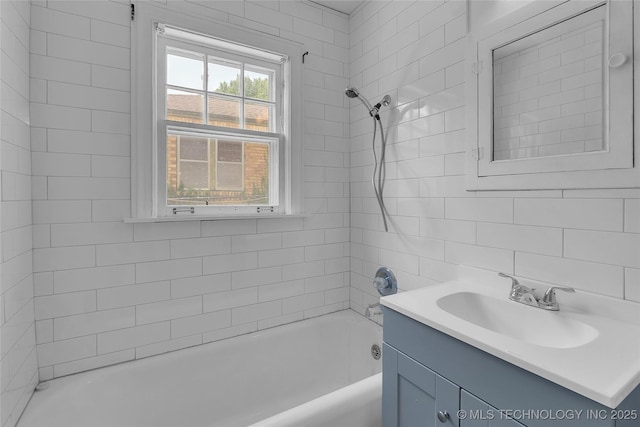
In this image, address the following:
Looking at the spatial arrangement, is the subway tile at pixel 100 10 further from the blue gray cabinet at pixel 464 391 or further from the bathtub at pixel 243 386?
the blue gray cabinet at pixel 464 391

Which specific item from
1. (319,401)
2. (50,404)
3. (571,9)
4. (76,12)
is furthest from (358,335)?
(76,12)

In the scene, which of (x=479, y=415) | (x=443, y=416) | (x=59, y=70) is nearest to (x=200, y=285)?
(x=59, y=70)

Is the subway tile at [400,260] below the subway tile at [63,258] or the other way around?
below

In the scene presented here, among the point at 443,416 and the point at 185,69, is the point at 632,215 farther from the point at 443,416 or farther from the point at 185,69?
the point at 185,69

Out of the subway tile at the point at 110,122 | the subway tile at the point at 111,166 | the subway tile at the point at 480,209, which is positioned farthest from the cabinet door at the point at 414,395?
the subway tile at the point at 110,122

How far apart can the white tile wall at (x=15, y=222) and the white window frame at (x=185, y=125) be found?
414 millimetres

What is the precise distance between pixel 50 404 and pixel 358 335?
163 cm

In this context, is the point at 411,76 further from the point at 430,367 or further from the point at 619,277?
the point at 430,367

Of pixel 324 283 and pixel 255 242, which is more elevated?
pixel 255 242

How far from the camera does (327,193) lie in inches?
89.1

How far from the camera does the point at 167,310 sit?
1.76 metres

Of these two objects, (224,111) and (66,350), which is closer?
(66,350)

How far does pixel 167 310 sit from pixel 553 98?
2.10 meters

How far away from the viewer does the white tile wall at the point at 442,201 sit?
3.64 feet
